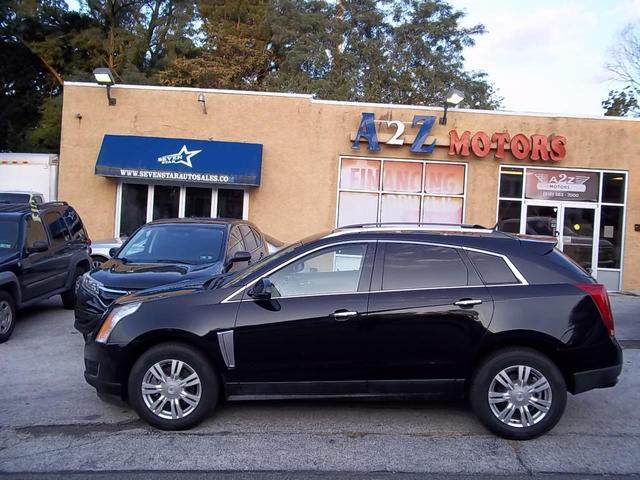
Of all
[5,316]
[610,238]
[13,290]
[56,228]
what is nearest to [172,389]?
[5,316]

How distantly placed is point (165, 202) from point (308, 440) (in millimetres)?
11998

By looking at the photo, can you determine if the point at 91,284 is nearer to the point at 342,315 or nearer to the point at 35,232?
the point at 35,232

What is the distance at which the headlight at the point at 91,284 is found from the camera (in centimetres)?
742

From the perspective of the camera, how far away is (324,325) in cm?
515

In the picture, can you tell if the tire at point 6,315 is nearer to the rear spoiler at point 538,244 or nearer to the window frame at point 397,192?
the rear spoiler at point 538,244

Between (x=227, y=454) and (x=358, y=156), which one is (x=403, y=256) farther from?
(x=358, y=156)

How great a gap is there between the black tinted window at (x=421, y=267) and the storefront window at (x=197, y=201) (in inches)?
440

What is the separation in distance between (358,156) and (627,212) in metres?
6.79

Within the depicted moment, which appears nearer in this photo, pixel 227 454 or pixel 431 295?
pixel 227 454

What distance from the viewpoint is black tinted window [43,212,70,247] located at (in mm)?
10150

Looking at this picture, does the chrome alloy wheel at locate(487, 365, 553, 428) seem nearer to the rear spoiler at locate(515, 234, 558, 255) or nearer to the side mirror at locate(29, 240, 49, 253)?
the rear spoiler at locate(515, 234, 558, 255)

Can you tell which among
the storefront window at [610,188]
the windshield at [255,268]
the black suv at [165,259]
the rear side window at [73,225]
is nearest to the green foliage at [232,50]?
the storefront window at [610,188]

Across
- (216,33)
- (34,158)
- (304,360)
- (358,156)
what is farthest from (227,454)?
(216,33)

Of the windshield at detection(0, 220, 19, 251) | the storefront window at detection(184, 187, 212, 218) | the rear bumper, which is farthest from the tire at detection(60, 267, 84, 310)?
the rear bumper
